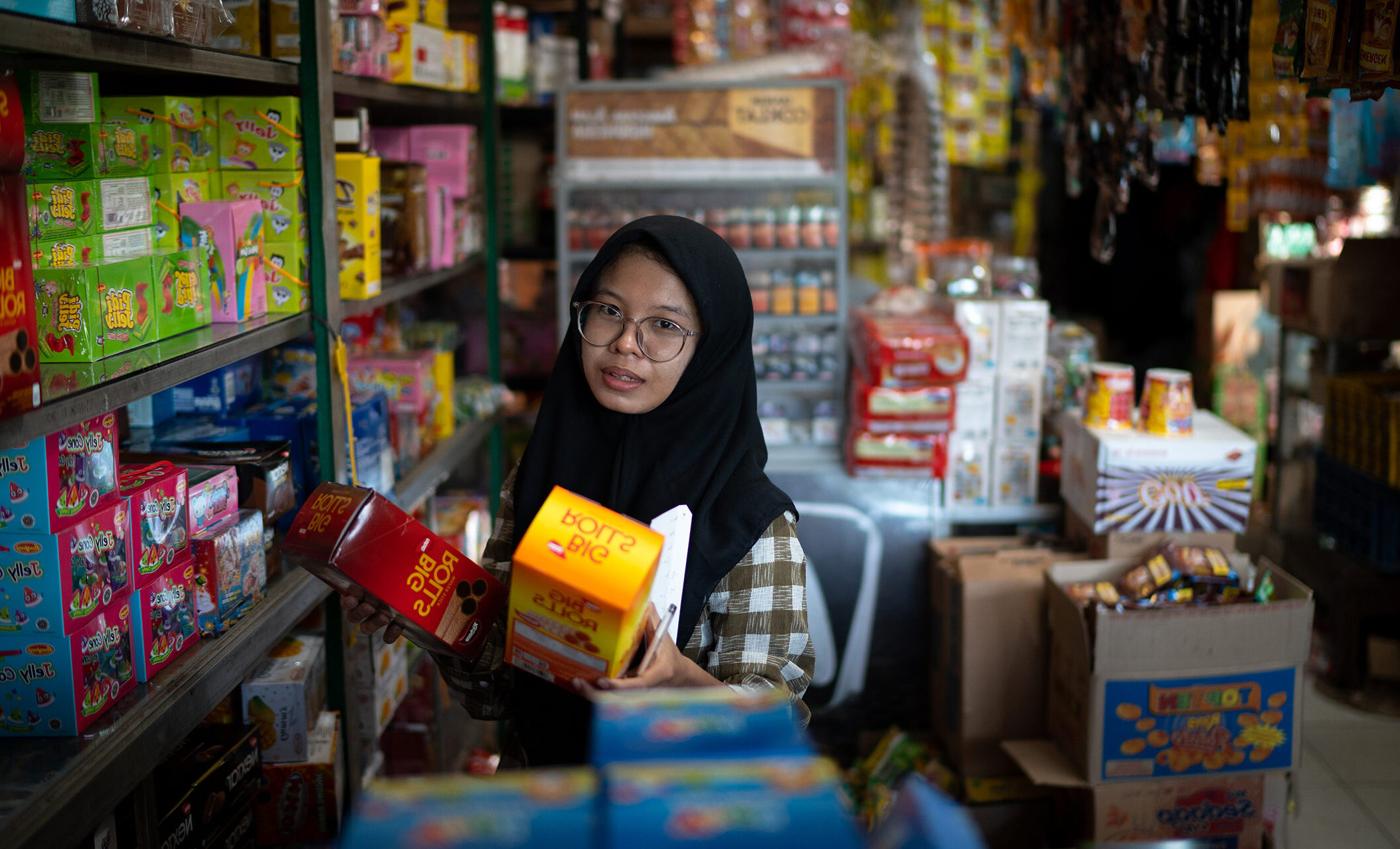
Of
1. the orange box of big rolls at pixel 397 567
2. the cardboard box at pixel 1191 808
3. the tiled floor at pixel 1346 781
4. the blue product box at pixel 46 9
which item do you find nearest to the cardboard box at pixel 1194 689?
the cardboard box at pixel 1191 808

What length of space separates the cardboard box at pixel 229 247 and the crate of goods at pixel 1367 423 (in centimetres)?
375

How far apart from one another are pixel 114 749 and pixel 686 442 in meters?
0.96

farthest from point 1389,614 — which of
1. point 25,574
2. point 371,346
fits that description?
point 25,574

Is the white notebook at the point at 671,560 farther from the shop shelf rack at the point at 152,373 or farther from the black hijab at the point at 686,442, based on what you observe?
the shop shelf rack at the point at 152,373

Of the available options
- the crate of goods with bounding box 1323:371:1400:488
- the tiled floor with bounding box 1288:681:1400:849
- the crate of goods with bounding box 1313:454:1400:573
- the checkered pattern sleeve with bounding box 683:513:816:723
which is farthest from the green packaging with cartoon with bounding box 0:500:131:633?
the crate of goods with bounding box 1313:454:1400:573

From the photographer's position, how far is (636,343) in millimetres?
1738

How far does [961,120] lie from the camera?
7785 millimetres

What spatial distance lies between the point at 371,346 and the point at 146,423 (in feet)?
3.58

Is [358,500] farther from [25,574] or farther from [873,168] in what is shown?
[873,168]

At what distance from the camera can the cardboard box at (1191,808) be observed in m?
3.08

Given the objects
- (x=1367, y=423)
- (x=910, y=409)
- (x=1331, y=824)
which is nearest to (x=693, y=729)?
(x=910, y=409)

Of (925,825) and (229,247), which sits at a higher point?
(229,247)

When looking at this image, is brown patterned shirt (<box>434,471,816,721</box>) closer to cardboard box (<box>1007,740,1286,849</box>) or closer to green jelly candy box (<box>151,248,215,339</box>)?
green jelly candy box (<box>151,248,215,339</box>)

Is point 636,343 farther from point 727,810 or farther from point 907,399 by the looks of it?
point 907,399
